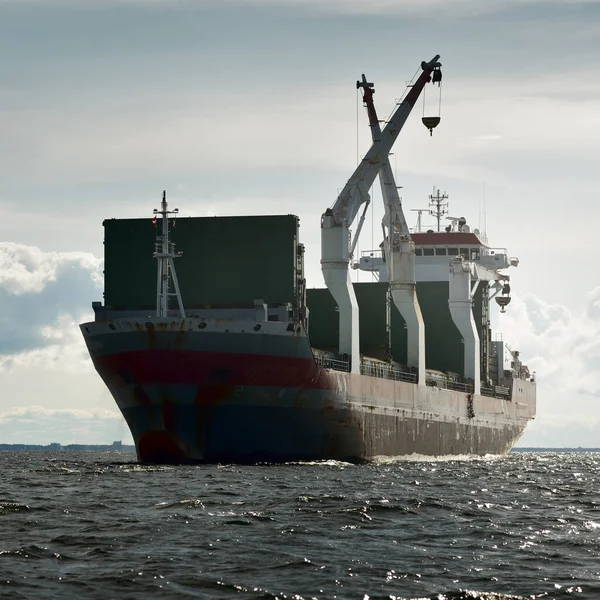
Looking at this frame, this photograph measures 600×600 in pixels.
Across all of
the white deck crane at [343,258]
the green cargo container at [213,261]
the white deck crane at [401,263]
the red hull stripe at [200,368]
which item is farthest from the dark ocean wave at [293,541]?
the white deck crane at [401,263]

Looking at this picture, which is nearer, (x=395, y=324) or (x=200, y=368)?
(x=200, y=368)

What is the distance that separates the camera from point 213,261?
153 ft

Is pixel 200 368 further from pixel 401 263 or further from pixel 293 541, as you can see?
pixel 293 541

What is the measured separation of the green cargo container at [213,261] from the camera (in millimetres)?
45719


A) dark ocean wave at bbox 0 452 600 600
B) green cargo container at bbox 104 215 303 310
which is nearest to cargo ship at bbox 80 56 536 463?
green cargo container at bbox 104 215 303 310

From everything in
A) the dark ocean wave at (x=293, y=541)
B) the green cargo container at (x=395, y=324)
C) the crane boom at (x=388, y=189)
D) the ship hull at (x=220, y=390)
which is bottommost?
the dark ocean wave at (x=293, y=541)

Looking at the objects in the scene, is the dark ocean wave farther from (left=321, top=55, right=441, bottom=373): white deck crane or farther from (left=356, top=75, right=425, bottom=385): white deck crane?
(left=356, top=75, right=425, bottom=385): white deck crane

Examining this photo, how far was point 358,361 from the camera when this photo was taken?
5188cm

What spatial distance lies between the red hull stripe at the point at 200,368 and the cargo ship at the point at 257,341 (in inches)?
1.9

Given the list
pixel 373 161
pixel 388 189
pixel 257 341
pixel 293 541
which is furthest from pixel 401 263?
pixel 293 541

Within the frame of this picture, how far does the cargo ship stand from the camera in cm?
4272

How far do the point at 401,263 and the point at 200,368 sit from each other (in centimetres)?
1909

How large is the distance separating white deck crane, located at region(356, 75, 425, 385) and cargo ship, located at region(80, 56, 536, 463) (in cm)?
7

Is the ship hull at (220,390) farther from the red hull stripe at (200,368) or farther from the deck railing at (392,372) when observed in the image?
the deck railing at (392,372)
